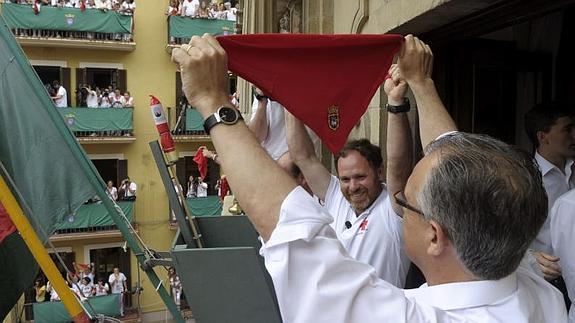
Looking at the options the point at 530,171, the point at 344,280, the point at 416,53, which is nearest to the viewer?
the point at 344,280

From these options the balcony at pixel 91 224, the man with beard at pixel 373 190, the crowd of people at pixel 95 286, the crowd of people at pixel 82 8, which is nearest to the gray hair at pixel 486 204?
the man with beard at pixel 373 190

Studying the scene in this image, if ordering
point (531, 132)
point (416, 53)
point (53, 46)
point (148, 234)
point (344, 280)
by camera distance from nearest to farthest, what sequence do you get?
point (344, 280) → point (416, 53) → point (531, 132) → point (53, 46) → point (148, 234)

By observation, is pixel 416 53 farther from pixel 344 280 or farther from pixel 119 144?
pixel 119 144

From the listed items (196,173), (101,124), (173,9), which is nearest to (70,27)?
(101,124)

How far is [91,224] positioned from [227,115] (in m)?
17.4

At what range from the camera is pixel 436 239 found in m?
1.08

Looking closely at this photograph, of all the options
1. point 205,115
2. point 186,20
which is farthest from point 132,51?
point 205,115

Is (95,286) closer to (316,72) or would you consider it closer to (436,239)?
(316,72)

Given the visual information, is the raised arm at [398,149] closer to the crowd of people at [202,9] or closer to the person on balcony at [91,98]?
the person on balcony at [91,98]

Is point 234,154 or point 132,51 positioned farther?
point 132,51

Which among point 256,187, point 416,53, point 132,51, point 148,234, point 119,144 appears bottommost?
point 148,234

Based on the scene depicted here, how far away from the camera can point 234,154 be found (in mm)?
1067

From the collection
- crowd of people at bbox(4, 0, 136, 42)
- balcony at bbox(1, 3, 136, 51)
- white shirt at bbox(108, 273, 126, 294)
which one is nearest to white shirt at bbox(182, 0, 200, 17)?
crowd of people at bbox(4, 0, 136, 42)

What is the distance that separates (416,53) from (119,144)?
17.6m
